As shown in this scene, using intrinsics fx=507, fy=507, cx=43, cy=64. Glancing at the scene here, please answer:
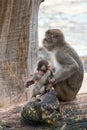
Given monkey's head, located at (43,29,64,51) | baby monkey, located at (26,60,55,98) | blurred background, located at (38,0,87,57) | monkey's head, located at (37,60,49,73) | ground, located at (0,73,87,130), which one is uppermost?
monkey's head, located at (43,29,64,51)

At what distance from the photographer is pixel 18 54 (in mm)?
6039

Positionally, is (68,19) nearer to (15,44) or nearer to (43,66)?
(15,44)

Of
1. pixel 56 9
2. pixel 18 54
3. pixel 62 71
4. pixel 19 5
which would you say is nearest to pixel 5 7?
pixel 19 5

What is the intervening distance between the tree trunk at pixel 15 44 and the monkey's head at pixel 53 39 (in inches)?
38.6

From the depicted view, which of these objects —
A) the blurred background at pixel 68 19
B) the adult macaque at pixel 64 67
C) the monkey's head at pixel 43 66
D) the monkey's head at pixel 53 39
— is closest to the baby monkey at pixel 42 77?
the monkey's head at pixel 43 66

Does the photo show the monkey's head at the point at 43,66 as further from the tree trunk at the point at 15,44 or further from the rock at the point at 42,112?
the tree trunk at the point at 15,44

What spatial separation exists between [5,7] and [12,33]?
32 centimetres

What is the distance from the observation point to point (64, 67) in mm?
4832

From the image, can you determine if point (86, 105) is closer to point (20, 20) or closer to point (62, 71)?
point (62, 71)

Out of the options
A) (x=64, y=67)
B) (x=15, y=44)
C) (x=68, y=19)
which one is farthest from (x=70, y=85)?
(x=68, y=19)

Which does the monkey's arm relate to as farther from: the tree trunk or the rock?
the tree trunk

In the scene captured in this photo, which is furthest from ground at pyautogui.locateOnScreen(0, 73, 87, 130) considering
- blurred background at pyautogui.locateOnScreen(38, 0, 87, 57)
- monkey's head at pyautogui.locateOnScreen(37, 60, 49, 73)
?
blurred background at pyautogui.locateOnScreen(38, 0, 87, 57)

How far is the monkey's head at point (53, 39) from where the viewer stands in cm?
500

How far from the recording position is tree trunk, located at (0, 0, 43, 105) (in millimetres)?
5902
